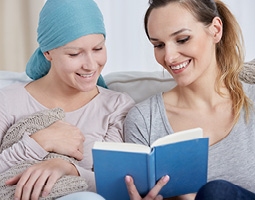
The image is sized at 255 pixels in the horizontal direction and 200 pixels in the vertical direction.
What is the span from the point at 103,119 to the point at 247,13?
2.12 m

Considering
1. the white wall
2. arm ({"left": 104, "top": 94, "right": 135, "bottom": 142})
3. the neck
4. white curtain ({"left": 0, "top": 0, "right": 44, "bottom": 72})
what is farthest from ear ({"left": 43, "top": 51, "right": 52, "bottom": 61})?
white curtain ({"left": 0, "top": 0, "right": 44, "bottom": 72})

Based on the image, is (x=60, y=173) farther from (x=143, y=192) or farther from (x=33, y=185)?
(x=143, y=192)

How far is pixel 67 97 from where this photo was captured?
1.84 metres

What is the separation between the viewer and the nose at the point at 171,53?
60.6 inches

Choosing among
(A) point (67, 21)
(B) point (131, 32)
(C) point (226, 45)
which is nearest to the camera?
(A) point (67, 21)

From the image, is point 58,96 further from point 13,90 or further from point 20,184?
point 20,184

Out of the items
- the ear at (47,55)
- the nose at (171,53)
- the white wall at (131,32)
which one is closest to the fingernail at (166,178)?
the nose at (171,53)

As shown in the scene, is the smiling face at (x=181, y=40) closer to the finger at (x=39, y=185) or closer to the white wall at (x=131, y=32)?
the finger at (x=39, y=185)

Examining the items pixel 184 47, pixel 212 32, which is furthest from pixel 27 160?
pixel 212 32

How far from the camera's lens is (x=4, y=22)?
3332mm

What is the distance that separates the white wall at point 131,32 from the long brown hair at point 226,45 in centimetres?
151

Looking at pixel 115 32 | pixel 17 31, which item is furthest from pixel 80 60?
pixel 17 31

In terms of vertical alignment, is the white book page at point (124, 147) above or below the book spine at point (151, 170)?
above

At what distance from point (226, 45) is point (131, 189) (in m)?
0.84
